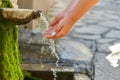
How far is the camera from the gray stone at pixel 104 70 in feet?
16.0

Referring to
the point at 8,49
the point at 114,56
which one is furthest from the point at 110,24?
the point at 8,49

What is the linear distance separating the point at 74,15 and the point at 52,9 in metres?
6.69

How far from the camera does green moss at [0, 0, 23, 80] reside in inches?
108

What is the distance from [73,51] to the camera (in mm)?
5633

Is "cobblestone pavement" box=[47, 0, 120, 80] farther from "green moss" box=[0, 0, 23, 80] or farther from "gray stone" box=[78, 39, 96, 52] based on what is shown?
"green moss" box=[0, 0, 23, 80]

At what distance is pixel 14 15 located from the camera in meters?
2.30

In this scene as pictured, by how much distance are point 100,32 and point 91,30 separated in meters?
0.21

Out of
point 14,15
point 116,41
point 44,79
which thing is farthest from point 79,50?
point 14,15

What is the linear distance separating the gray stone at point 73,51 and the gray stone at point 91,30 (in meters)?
0.78

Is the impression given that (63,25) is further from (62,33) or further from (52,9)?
(52,9)

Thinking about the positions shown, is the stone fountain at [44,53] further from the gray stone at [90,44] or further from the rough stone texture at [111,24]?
the rough stone texture at [111,24]

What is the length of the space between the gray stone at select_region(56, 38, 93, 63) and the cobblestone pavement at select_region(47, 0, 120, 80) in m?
0.09

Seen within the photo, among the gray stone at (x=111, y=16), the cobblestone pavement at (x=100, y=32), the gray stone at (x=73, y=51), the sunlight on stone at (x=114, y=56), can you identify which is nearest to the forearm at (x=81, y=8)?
the cobblestone pavement at (x=100, y=32)

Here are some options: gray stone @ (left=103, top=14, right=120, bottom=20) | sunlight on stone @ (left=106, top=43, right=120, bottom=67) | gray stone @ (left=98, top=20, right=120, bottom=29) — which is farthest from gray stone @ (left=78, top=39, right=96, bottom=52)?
gray stone @ (left=103, top=14, right=120, bottom=20)
